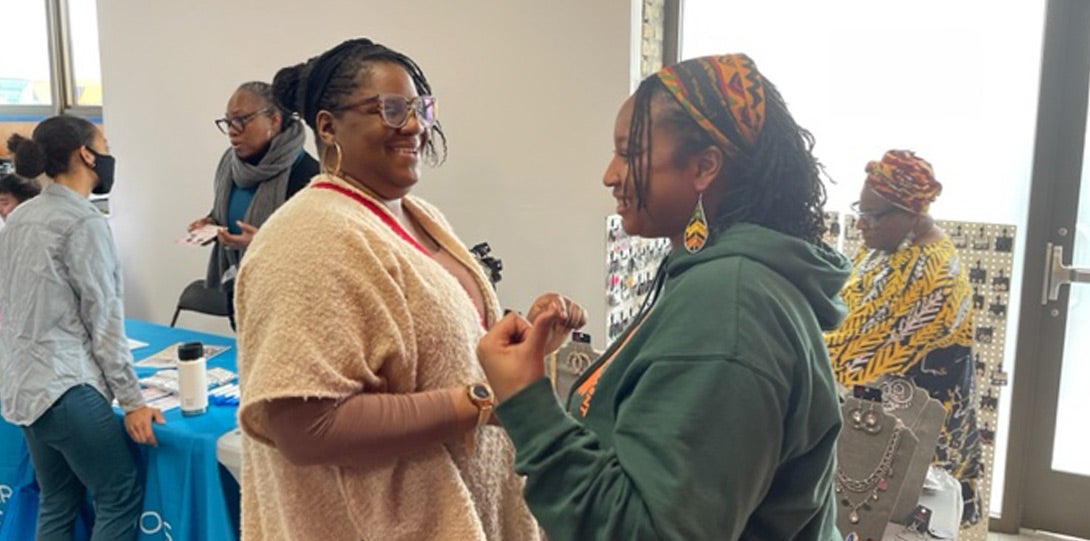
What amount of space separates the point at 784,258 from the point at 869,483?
35.4 inches

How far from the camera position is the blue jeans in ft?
6.41

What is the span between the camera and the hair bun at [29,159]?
1988mm


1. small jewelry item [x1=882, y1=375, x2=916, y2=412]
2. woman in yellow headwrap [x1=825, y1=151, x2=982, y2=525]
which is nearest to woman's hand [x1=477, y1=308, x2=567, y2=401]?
small jewelry item [x1=882, y1=375, x2=916, y2=412]

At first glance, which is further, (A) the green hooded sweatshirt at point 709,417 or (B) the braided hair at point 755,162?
(B) the braided hair at point 755,162

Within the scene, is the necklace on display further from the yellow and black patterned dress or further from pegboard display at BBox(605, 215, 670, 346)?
pegboard display at BBox(605, 215, 670, 346)

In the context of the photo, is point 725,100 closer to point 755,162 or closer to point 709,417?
point 755,162

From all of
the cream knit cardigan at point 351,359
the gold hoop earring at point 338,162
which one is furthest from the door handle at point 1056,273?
the gold hoop earring at point 338,162

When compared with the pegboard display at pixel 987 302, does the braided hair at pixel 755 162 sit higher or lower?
higher

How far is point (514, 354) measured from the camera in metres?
0.85

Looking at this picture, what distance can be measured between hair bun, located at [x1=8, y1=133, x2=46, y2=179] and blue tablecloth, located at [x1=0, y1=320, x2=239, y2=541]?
2.36ft

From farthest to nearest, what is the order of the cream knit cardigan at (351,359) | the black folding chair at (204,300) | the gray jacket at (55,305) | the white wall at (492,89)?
the black folding chair at (204,300), the white wall at (492,89), the gray jacket at (55,305), the cream knit cardigan at (351,359)

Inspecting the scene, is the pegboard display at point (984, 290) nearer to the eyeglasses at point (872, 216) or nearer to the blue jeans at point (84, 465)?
the eyeglasses at point (872, 216)

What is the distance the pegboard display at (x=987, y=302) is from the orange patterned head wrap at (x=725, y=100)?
2.01 meters

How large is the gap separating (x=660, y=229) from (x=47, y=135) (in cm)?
182
